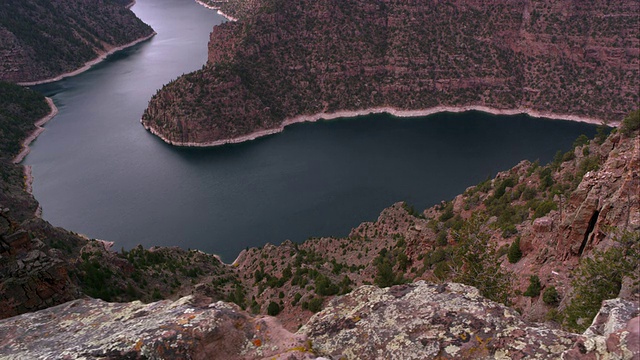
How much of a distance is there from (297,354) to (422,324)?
283 centimetres

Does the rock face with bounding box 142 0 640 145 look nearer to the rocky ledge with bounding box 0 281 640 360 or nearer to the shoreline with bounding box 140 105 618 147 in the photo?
the shoreline with bounding box 140 105 618 147

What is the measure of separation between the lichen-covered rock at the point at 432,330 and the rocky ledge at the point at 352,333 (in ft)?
0.07

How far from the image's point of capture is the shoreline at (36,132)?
122 metres

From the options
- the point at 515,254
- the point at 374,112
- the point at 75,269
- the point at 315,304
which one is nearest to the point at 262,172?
the point at 374,112

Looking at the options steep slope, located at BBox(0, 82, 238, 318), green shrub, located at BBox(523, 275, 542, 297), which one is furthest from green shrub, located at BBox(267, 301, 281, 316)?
green shrub, located at BBox(523, 275, 542, 297)

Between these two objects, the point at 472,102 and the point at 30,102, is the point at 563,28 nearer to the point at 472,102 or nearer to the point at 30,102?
the point at 472,102

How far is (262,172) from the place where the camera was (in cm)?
11125

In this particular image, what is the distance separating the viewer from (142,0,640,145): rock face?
434 ft

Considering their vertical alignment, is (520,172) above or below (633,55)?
below

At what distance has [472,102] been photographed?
146250 millimetres

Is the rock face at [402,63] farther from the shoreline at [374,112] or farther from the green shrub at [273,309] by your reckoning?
the green shrub at [273,309]

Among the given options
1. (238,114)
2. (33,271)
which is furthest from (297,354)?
(238,114)

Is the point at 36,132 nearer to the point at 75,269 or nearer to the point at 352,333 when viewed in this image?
the point at 75,269

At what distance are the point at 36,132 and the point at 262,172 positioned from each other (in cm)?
Answer: 8155
